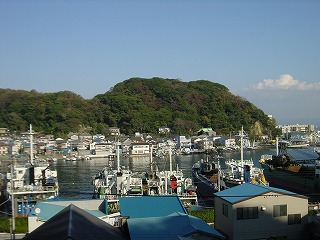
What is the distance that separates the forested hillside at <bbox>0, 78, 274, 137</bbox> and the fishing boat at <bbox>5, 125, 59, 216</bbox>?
90.2ft

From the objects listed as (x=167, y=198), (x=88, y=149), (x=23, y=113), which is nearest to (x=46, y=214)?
(x=167, y=198)

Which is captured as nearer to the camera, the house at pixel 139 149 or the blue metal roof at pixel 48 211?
the blue metal roof at pixel 48 211

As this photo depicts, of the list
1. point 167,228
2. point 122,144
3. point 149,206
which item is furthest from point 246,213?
point 122,144

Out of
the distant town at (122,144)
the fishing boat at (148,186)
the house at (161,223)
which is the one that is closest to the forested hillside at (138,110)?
the distant town at (122,144)

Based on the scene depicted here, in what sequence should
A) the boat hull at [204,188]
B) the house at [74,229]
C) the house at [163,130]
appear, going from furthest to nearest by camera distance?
the house at [163,130] → the boat hull at [204,188] → the house at [74,229]

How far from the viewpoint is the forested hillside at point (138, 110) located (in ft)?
149

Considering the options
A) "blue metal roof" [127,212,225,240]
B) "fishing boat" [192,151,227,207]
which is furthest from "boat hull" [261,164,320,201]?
"blue metal roof" [127,212,225,240]

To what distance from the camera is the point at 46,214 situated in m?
8.68

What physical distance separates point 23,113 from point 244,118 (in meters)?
31.2

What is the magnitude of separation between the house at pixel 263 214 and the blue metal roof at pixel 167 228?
0.70 meters

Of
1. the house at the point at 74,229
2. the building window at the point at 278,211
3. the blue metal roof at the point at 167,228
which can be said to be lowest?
the blue metal roof at the point at 167,228

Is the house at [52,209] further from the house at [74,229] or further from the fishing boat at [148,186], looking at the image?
the fishing boat at [148,186]

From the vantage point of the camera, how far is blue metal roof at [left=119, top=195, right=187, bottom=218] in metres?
7.98

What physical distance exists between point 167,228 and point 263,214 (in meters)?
2.07
